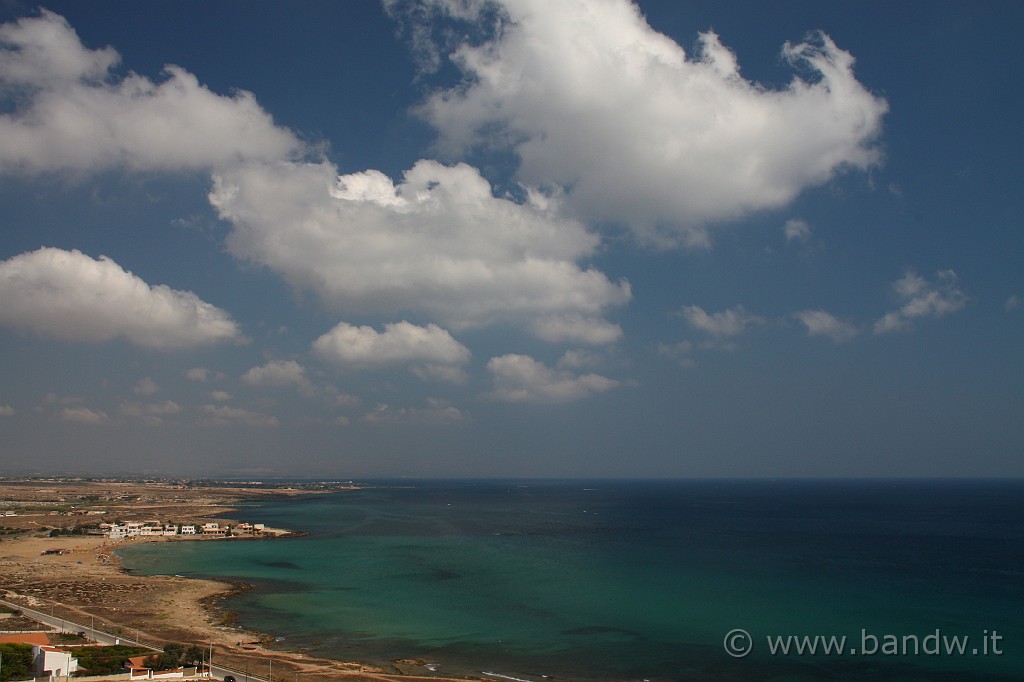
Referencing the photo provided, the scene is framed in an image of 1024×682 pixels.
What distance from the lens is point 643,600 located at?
49.9m

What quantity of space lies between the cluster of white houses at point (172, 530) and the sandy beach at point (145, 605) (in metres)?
10.7

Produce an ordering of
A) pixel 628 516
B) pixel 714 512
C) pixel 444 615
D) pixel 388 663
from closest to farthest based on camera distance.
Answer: pixel 388 663
pixel 444 615
pixel 628 516
pixel 714 512

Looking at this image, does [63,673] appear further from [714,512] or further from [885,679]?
[714,512]

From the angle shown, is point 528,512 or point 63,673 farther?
point 528,512

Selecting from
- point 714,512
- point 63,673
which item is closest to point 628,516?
point 714,512

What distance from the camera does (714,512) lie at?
140m

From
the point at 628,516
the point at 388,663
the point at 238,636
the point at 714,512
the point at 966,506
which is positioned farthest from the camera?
the point at 966,506

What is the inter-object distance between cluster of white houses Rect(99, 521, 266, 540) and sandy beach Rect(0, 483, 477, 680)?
35.1 ft

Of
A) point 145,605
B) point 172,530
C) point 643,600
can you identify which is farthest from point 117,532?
point 643,600

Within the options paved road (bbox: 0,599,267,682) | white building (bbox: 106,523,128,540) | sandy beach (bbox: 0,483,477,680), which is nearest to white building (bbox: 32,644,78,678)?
paved road (bbox: 0,599,267,682)

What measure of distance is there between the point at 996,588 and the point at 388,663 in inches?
1977

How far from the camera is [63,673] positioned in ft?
94.2

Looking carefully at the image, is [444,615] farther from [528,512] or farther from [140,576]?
[528,512]

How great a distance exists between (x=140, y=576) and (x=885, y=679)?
5822 centimetres
